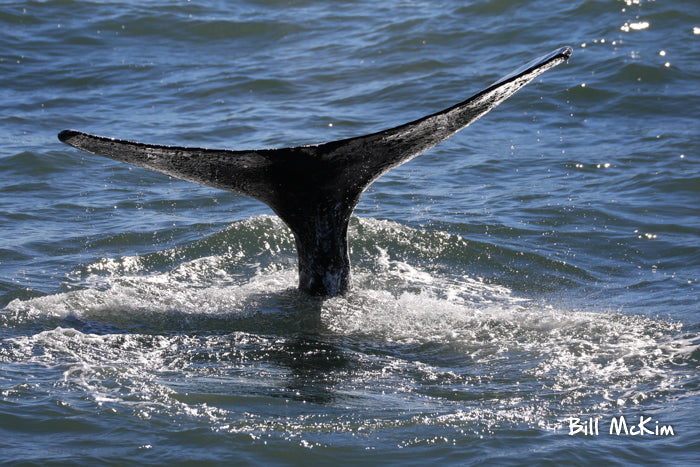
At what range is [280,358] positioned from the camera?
5.43 metres

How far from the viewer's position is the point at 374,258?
306 inches

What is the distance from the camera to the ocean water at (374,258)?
14.7 ft

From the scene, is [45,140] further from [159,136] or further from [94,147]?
[94,147]

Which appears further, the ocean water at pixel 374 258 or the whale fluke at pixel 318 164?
the whale fluke at pixel 318 164

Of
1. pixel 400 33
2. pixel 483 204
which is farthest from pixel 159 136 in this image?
pixel 400 33
